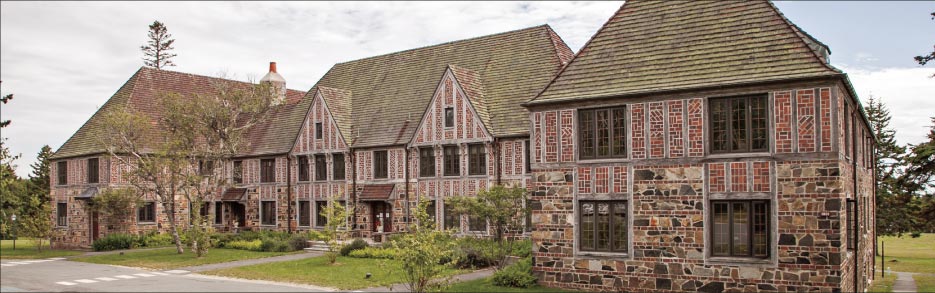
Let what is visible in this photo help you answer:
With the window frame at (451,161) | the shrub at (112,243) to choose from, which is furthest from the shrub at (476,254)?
the shrub at (112,243)

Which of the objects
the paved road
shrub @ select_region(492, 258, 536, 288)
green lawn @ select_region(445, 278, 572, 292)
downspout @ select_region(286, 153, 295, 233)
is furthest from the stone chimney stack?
shrub @ select_region(492, 258, 536, 288)

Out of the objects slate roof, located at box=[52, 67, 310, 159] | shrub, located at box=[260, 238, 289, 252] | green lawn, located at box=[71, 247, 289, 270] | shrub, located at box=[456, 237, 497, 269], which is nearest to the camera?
shrub, located at box=[456, 237, 497, 269]

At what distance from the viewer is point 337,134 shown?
3625 centimetres

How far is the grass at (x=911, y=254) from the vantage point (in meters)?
31.8

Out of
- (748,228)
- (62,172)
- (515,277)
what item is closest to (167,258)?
(62,172)

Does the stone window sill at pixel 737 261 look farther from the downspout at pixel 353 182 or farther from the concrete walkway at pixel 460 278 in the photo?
the downspout at pixel 353 182

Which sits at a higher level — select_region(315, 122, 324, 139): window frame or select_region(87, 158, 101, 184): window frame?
select_region(315, 122, 324, 139): window frame

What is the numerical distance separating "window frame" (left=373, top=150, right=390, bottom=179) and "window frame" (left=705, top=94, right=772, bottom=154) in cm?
1876

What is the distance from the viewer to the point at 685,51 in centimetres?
1909

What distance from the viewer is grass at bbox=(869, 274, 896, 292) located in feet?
74.1

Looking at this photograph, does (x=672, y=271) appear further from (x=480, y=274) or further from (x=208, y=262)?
(x=208, y=262)

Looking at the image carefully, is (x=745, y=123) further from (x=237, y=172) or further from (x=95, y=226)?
(x=95, y=226)

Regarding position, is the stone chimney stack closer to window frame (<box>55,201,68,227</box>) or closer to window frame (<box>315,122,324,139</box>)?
window frame (<box>315,122,324,139</box>)

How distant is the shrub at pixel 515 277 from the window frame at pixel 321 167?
1770 cm
